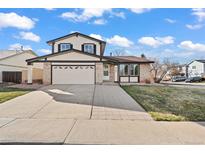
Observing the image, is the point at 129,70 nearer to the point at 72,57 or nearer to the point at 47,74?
the point at 72,57

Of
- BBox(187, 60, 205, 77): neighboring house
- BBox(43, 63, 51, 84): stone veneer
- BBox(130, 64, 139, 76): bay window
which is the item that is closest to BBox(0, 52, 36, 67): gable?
BBox(43, 63, 51, 84): stone veneer

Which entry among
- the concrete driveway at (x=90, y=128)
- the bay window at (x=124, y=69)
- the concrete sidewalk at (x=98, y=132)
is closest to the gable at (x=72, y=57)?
the bay window at (x=124, y=69)

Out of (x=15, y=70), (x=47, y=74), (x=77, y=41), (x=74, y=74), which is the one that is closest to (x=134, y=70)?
(x=77, y=41)

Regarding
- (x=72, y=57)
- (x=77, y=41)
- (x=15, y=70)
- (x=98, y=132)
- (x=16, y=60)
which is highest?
(x=77, y=41)

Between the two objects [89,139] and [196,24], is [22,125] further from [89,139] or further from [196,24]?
[196,24]

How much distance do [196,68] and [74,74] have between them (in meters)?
48.5

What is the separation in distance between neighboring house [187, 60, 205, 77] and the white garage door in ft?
140

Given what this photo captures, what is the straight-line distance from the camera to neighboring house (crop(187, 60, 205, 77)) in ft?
181

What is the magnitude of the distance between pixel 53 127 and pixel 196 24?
1013 cm

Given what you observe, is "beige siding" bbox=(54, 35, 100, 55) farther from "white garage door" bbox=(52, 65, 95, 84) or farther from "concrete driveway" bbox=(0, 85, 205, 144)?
"concrete driveway" bbox=(0, 85, 205, 144)

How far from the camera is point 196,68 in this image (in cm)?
5844
